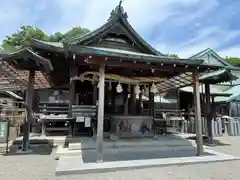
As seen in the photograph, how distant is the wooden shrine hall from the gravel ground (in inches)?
38.1

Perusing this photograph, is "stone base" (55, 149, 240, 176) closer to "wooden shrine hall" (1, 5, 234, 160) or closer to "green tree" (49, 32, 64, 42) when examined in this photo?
"wooden shrine hall" (1, 5, 234, 160)

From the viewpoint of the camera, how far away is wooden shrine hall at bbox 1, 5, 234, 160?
5.59m

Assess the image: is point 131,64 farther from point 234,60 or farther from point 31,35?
point 234,60

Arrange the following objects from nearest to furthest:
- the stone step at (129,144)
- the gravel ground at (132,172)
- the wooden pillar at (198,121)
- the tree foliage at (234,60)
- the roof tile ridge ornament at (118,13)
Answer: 1. the gravel ground at (132,172)
2. the wooden pillar at (198,121)
3. the stone step at (129,144)
4. the roof tile ridge ornament at (118,13)
5. the tree foliage at (234,60)

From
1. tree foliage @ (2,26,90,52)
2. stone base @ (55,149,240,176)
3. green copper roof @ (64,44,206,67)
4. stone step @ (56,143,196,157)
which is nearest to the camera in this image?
stone base @ (55,149,240,176)

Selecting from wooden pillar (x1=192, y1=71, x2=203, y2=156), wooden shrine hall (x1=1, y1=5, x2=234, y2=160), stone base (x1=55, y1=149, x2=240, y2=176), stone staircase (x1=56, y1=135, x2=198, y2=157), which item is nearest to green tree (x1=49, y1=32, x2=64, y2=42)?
wooden shrine hall (x1=1, y1=5, x2=234, y2=160)

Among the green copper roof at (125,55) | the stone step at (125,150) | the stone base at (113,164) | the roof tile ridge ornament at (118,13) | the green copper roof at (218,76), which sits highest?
the roof tile ridge ornament at (118,13)

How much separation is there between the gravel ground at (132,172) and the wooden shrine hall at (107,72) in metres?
0.97

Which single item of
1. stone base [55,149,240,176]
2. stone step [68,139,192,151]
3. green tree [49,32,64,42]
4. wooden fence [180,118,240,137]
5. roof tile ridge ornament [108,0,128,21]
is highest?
green tree [49,32,64,42]

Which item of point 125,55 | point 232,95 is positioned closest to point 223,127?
point 232,95

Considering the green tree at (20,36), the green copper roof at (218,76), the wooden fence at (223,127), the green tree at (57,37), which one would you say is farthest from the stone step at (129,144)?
the green tree at (57,37)

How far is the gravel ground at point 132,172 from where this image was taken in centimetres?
421

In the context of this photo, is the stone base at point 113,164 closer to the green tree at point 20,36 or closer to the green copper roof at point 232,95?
the green copper roof at point 232,95

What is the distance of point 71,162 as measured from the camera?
5078 millimetres
